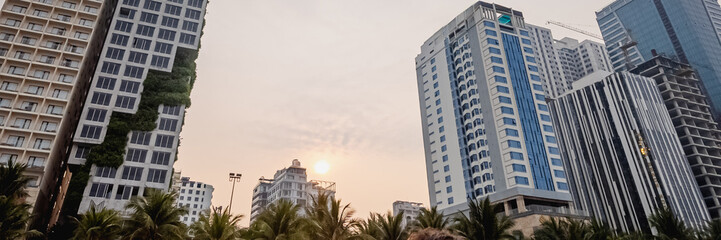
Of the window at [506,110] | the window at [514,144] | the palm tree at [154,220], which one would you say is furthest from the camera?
the window at [506,110]

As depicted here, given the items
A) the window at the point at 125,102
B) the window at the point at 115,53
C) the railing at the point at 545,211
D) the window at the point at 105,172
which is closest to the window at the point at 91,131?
the window at the point at 125,102

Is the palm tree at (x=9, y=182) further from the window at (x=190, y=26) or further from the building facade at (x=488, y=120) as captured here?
the building facade at (x=488, y=120)

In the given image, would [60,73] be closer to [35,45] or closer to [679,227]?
[35,45]

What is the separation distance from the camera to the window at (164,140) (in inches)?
2351

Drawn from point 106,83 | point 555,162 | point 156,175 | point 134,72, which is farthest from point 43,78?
point 555,162

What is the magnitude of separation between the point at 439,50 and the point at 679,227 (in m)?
58.9

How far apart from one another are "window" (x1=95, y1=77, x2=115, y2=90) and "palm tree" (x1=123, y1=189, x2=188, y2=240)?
39.1 meters

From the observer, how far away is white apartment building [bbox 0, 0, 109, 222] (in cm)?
5375

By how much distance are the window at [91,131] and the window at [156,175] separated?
28.4 feet

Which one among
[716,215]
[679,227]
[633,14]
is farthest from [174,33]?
[633,14]

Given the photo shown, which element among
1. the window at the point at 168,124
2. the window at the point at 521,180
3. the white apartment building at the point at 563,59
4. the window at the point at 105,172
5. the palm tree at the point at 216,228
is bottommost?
the palm tree at the point at 216,228

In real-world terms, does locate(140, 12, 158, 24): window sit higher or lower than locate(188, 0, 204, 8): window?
lower

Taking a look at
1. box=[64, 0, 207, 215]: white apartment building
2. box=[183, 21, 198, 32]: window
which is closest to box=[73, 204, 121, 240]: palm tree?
box=[64, 0, 207, 215]: white apartment building

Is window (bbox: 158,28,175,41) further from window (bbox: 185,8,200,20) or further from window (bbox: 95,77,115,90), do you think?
window (bbox: 95,77,115,90)
